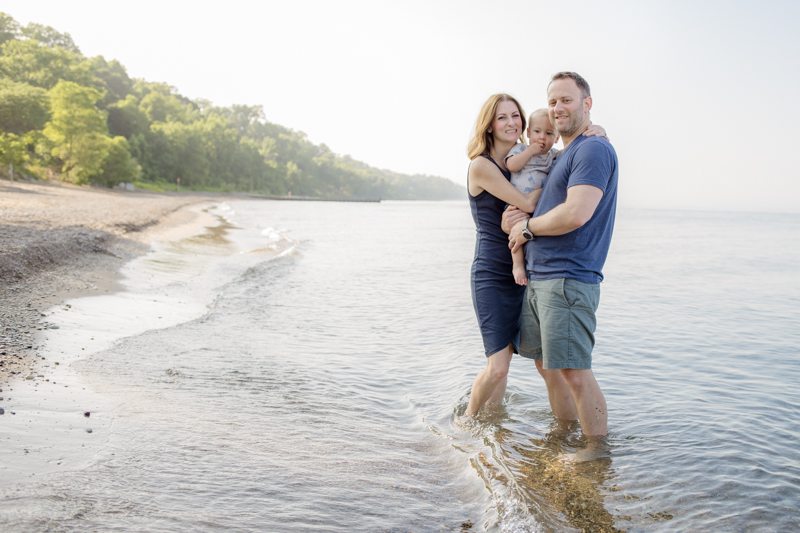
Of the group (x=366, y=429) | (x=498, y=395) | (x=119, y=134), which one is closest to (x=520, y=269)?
(x=498, y=395)

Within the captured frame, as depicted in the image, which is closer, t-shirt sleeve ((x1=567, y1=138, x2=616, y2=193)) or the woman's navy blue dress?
t-shirt sleeve ((x1=567, y1=138, x2=616, y2=193))

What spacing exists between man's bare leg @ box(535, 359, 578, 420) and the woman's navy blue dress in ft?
1.07

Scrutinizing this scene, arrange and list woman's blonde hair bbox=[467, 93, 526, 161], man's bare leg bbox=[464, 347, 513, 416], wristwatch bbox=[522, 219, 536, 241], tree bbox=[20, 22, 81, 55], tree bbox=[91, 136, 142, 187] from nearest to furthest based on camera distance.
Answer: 1. wristwatch bbox=[522, 219, 536, 241]
2. woman's blonde hair bbox=[467, 93, 526, 161]
3. man's bare leg bbox=[464, 347, 513, 416]
4. tree bbox=[91, 136, 142, 187]
5. tree bbox=[20, 22, 81, 55]

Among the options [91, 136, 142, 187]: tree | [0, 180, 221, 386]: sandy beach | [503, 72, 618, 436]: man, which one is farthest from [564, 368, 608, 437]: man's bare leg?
[91, 136, 142, 187]: tree

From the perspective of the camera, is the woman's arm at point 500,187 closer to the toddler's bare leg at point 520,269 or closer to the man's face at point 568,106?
the toddler's bare leg at point 520,269

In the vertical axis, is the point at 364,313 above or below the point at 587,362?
below

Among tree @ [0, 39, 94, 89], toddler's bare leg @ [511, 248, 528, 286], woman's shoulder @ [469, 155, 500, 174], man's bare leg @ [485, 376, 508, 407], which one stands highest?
tree @ [0, 39, 94, 89]

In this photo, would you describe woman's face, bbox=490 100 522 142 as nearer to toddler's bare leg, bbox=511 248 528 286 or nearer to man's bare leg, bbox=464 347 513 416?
toddler's bare leg, bbox=511 248 528 286

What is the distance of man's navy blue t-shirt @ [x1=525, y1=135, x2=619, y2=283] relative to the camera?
2829 millimetres

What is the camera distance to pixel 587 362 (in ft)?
9.81

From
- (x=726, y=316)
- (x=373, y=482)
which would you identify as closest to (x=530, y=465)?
(x=373, y=482)

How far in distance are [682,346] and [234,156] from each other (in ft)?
346

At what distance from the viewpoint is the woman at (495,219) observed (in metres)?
3.15

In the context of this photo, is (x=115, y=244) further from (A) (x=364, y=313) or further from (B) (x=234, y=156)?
(B) (x=234, y=156)
